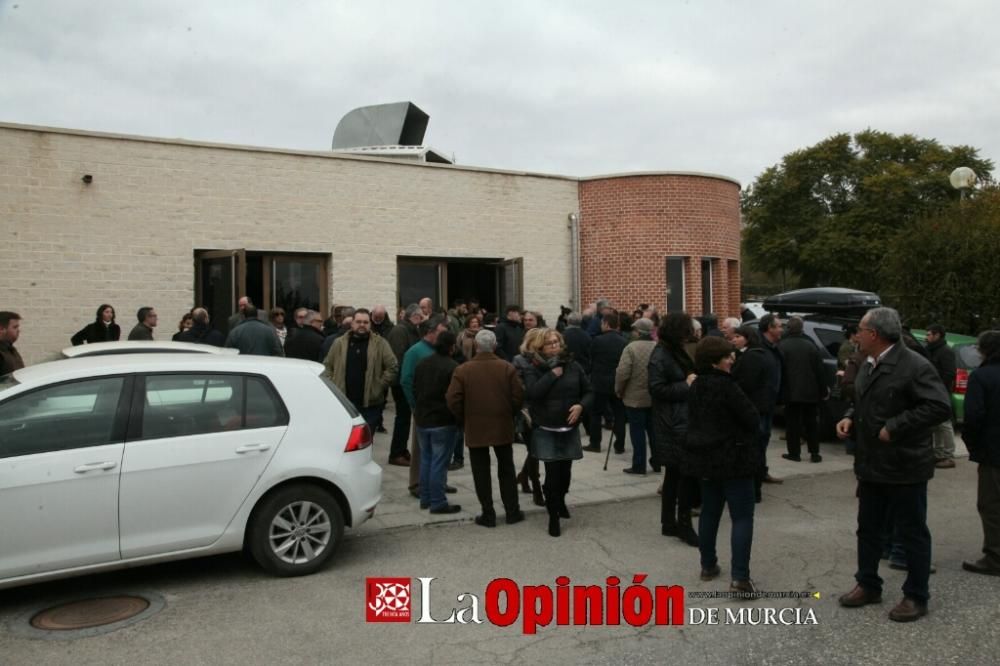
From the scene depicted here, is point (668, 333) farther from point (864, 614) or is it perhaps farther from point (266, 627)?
point (266, 627)

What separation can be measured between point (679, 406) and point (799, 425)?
12.8 ft

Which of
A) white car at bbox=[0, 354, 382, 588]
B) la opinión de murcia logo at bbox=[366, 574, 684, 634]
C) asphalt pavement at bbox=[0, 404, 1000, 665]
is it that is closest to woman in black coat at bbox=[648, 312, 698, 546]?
asphalt pavement at bbox=[0, 404, 1000, 665]

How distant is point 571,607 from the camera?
5074 mm

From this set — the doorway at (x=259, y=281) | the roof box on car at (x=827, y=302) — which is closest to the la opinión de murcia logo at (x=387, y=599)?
the doorway at (x=259, y=281)

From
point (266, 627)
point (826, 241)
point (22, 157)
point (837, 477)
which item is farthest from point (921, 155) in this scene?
point (266, 627)

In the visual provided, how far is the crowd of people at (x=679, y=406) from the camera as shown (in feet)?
16.1

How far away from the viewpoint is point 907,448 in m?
4.82

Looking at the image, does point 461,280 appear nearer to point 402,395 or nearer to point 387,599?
point 402,395

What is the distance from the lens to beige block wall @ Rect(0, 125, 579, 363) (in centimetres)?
1224

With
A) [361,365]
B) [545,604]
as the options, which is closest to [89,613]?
[545,604]

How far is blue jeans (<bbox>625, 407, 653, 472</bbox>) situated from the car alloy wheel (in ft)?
13.2

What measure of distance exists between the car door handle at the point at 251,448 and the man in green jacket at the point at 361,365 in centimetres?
318

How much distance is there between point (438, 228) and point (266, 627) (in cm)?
1175

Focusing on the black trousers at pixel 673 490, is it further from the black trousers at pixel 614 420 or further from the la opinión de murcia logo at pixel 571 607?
the black trousers at pixel 614 420
